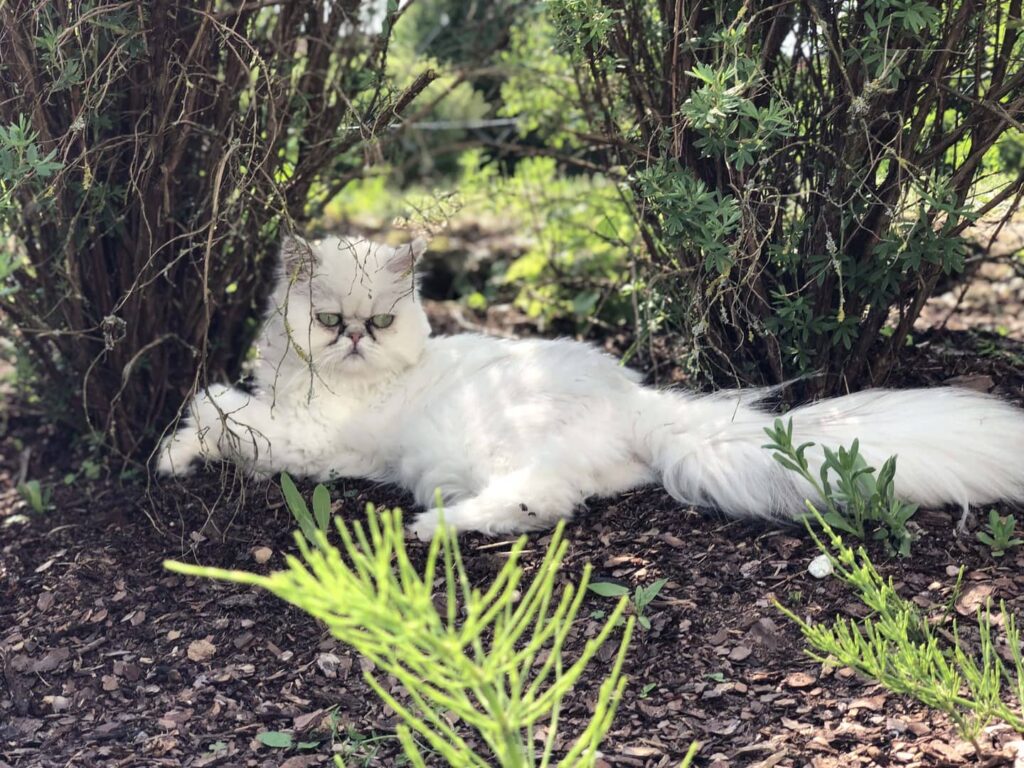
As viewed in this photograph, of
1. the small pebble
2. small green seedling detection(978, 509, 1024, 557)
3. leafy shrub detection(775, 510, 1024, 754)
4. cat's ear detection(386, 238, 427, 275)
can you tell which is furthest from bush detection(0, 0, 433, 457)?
small green seedling detection(978, 509, 1024, 557)

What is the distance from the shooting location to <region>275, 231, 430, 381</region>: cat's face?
143 inches

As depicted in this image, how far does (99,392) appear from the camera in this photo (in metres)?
3.92

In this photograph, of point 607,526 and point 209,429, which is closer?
point 607,526

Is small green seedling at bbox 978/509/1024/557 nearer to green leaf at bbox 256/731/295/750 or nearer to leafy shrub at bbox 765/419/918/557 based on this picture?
leafy shrub at bbox 765/419/918/557

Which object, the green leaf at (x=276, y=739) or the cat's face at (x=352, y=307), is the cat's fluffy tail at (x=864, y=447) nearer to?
the cat's face at (x=352, y=307)

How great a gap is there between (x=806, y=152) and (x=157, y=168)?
2043 millimetres

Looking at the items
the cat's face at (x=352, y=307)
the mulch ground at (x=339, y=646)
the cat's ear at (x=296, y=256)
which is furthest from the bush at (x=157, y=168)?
the mulch ground at (x=339, y=646)

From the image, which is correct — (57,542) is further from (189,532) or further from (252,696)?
(252,696)

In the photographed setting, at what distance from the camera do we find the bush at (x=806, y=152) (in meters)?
2.97

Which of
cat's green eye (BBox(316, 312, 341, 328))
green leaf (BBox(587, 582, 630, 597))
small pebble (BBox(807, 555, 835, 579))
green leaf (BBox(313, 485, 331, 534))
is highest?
cat's green eye (BBox(316, 312, 341, 328))

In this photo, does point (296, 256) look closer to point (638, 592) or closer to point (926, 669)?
point (638, 592)

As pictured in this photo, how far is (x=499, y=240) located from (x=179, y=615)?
12.7 ft

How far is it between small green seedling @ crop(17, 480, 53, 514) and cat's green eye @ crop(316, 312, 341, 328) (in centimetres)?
114

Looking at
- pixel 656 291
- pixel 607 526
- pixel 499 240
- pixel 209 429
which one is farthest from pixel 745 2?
pixel 499 240
